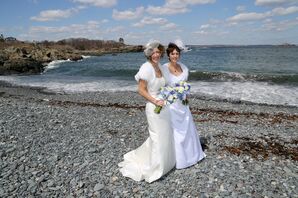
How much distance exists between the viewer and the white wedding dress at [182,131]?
701cm

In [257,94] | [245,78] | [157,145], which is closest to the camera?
[157,145]

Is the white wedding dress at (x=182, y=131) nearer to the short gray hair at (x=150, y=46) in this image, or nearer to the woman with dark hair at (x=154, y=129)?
the woman with dark hair at (x=154, y=129)

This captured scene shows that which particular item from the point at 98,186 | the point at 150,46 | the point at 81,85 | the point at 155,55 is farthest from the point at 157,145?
the point at 81,85

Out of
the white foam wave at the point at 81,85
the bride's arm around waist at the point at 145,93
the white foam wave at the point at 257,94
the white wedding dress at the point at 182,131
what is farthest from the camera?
the white foam wave at the point at 81,85

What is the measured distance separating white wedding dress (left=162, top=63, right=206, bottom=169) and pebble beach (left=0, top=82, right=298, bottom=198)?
0.87 ft

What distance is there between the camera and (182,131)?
7.17 m

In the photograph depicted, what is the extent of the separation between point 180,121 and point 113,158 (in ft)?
7.22

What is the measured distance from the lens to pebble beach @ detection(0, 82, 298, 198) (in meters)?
6.49

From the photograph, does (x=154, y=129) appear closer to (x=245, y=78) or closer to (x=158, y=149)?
(x=158, y=149)

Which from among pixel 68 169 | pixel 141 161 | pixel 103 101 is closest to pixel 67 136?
pixel 68 169

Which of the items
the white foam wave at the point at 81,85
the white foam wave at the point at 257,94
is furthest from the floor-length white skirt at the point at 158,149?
the white foam wave at the point at 81,85

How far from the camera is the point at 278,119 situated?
47.9 feet

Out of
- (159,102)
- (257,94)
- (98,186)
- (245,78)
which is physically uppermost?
(159,102)

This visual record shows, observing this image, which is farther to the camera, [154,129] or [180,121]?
[180,121]
